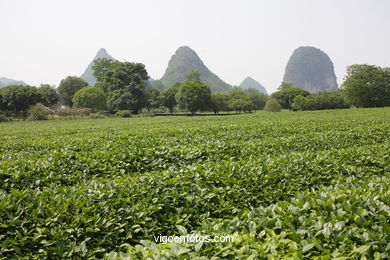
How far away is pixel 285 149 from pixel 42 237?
8.50m

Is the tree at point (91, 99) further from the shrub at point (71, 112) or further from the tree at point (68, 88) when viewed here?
the tree at point (68, 88)

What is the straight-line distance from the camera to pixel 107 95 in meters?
71.7

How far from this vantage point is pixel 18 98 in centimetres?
5709

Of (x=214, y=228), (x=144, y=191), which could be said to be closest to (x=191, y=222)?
Result: (x=144, y=191)

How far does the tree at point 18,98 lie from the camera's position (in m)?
57.1

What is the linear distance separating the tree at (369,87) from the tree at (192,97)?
38462 mm

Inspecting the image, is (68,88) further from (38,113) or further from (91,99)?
(38,113)

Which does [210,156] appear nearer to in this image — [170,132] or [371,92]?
[170,132]

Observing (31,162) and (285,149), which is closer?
(31,162)

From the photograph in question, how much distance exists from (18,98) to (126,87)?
26.0 meters

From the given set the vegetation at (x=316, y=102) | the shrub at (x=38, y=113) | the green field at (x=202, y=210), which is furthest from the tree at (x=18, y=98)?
the vegetation at (x=316, y=102)

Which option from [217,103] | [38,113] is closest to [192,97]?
A: [217,103]

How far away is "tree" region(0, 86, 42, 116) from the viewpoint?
5712 centimetres

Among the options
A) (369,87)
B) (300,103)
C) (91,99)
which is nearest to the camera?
(369,87)
